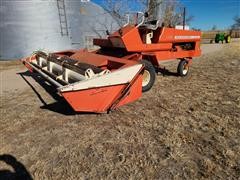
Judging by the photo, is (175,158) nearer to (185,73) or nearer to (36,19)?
(185,73)

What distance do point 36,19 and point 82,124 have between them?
10582mm

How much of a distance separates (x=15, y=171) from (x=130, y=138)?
1444 mm

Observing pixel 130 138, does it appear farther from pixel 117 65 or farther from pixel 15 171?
pixel 117 65

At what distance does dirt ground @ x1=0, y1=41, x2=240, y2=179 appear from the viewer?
9.07 feet

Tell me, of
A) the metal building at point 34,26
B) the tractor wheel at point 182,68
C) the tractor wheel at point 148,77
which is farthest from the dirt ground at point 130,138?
the metal building at point 34,26

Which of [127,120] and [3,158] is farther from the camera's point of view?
[127,120]

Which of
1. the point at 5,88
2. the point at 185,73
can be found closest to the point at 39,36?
the point at 5,88

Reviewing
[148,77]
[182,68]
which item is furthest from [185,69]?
[148,77]

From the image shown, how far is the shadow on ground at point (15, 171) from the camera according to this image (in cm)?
273

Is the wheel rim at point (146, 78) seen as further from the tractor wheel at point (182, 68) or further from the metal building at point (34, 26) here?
the metal building at point (34, 26)

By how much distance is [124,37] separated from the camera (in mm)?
5605

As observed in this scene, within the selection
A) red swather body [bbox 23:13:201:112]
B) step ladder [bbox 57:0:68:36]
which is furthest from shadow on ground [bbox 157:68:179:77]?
step ladder [bbox 57:0:68:36]

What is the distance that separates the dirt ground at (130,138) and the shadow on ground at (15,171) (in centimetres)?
1

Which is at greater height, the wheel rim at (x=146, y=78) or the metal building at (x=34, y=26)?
the metal building at (x=34, y=26)
